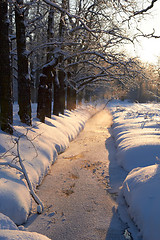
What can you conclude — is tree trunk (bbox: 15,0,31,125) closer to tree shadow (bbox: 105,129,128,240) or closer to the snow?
the snow

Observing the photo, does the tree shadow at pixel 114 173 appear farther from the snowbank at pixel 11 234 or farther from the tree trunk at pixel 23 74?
the tree trunk at pixel 23 74

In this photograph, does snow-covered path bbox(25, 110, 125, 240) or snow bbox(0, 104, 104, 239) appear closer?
snow bbox(0, 104, 104, 239)

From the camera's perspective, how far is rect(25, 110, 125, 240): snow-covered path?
144 inches

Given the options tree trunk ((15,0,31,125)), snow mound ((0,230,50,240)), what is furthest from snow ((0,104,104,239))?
tree trunk ((15,0,31,125))

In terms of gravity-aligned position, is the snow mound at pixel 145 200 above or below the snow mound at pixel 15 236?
below

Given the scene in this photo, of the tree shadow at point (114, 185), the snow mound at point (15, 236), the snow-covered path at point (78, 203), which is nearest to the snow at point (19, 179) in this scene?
the snow mound at point (15, 236)

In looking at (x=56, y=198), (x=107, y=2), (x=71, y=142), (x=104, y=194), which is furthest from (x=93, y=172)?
(x=107, y=2)

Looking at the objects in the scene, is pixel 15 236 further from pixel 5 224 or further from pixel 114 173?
pixel 114 173

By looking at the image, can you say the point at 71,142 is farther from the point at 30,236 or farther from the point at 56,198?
the point at 30,236

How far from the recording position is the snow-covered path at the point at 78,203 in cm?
365

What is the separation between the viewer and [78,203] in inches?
181

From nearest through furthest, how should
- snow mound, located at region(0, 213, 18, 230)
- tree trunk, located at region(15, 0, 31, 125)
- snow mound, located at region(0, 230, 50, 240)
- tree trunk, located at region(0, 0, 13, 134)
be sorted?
snow mound, located at region(0, 230, 50, 240) → snow mound, located at region(0, 213, 18, 230) → tree trunk, located at region(0, 0, 13, 134) → tree trunk, located at region(15, 0, 31, 125)

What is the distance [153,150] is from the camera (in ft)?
21.6

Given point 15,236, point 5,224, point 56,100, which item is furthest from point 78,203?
point 56,100
